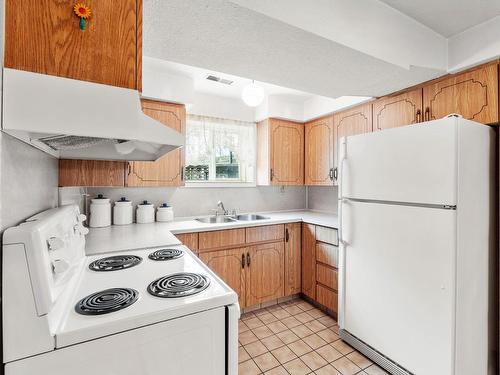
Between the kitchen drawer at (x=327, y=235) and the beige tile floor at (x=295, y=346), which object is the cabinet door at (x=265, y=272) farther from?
the kitchen drawer at (x=327, y=235)

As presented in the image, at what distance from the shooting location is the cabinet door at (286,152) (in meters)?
3.17

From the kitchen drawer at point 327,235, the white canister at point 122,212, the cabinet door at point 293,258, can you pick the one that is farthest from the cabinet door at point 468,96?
the white canister at point 122,212

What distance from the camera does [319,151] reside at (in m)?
3.12

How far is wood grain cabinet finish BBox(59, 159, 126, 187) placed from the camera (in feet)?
5.85

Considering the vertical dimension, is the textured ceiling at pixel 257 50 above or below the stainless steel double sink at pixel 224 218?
above

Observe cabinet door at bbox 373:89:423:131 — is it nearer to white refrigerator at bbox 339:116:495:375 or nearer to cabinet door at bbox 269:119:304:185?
white refrigerator at bbox 339:116:495:375

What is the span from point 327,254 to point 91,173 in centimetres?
223

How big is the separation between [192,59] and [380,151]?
4.72ft

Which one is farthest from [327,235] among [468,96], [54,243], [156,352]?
[54,243]

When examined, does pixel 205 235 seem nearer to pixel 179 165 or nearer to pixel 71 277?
pixel 179 165

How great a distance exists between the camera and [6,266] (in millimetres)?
696

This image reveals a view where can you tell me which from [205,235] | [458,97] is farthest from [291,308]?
[458,97]

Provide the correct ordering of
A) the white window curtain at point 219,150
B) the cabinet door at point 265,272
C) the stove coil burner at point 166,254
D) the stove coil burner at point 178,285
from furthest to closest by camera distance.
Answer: the white window curtain at point 219,150 < the cabinet door at point 265,272 < the stove coil burner at point 166,254 < the stove coil burner at point 178,285

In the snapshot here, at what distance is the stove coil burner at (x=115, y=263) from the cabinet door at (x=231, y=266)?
981 millimetres
